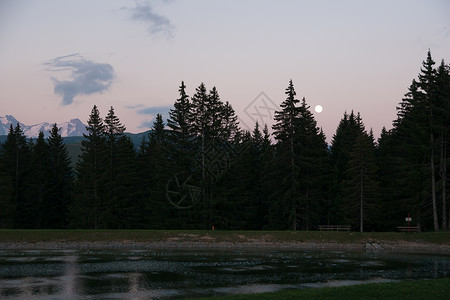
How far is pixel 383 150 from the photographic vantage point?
3036 inches

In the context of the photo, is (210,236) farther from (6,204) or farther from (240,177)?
(6,204)

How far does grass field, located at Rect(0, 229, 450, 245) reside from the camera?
53375 mm

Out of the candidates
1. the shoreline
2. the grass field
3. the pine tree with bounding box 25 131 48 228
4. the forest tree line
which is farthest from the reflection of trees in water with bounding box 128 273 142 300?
the pine tree with bounding box 25 131 48 228

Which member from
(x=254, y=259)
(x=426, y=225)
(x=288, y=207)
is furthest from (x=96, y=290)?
(x=426, y=225)

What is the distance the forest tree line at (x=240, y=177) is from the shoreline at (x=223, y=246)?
27.8 feet

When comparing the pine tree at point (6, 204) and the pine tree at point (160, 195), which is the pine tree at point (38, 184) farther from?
the pine tree at point (160, 195)

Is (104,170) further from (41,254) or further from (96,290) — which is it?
(96,290)

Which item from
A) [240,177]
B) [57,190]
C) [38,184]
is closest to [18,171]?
[38,184]

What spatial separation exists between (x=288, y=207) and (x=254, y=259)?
2621 centimetres

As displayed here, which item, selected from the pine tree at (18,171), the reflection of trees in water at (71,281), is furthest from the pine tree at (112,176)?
the reflection of trees in water at (71,281)

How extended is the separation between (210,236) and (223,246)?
2928 millimetres

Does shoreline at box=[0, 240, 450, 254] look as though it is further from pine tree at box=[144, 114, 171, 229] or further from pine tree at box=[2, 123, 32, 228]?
pine tree at box=[2, 123, 32, 228]

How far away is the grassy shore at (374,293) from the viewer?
18578 millimetres

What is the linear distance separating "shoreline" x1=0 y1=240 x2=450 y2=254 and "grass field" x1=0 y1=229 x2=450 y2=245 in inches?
27.6
